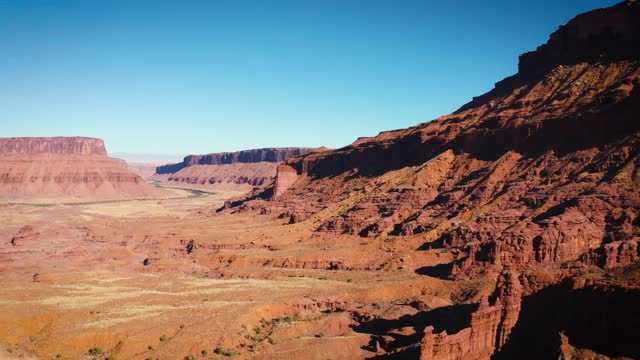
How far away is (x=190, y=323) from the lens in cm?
4216

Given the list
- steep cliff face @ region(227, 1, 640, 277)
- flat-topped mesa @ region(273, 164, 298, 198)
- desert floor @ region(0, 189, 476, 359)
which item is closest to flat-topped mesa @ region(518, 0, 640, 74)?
steep cliff face @ region(227, 1, 640, 277)

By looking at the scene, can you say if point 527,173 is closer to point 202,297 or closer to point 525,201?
point 525,201

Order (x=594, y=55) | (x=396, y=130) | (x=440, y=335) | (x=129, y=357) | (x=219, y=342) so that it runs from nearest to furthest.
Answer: (x=440, y=335) → (x=129, y=357) → (x=219, y=342) → (x=594, y=55) → (x=396, y=130)

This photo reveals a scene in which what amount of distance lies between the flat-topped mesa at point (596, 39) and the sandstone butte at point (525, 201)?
0.66 feet

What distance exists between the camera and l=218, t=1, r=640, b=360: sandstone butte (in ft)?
105

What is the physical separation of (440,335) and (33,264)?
54733 millimetres

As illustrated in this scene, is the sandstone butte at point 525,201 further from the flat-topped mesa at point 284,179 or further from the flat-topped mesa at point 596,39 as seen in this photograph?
the flat-topped mesa at point 284,179

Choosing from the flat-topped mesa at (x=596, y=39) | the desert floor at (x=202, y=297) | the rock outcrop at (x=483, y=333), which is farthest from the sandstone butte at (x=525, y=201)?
the desert floor at (x=202, y=297)

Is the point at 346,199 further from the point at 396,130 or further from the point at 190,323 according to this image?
the point at 190,323

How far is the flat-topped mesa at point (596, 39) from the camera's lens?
76562mm

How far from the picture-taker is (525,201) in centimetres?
6291

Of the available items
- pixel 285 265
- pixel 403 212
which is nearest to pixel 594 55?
pixel 403 212

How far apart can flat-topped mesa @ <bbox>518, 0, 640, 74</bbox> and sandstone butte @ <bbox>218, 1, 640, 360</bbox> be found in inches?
8.0

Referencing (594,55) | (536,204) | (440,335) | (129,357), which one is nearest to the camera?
(440,335)
